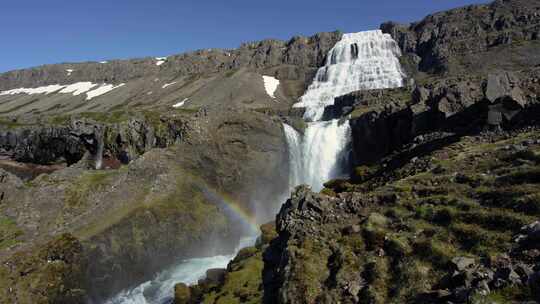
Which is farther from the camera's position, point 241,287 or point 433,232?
point 241,287

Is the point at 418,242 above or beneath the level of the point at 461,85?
beneath

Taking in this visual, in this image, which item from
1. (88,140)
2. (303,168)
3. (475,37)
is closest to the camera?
(303,168)

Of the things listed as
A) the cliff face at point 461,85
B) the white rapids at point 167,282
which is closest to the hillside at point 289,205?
the cliff face at point 461,85

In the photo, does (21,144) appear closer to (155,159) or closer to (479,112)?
(155,159)

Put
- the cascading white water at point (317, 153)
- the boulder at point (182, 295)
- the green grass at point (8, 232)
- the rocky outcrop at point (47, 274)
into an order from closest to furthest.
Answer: the boulder at point (182, 295), the rocky outcrop at point (47, 274), the green grass at point (8, 232), the cascading white water at point (317, 153)

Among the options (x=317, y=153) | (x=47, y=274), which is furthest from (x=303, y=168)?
(x=47, y=274)

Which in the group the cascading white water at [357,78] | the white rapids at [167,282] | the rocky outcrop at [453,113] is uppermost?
the cascading white water at [357,78]

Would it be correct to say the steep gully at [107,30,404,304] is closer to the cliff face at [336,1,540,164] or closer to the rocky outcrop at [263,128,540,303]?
the cliff face at [336,1,540,164]

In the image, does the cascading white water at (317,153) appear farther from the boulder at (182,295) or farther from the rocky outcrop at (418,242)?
the rocky outcrop at (418,242)

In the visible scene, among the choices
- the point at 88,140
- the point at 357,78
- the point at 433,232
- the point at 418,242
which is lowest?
the point at 418,242

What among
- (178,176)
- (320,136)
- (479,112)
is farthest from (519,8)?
(178,176)

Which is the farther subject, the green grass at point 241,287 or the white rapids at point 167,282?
the white rapids at point 167,282

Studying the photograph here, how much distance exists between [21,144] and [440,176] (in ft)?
360

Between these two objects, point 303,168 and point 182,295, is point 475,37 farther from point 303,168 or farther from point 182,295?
point 182,295
